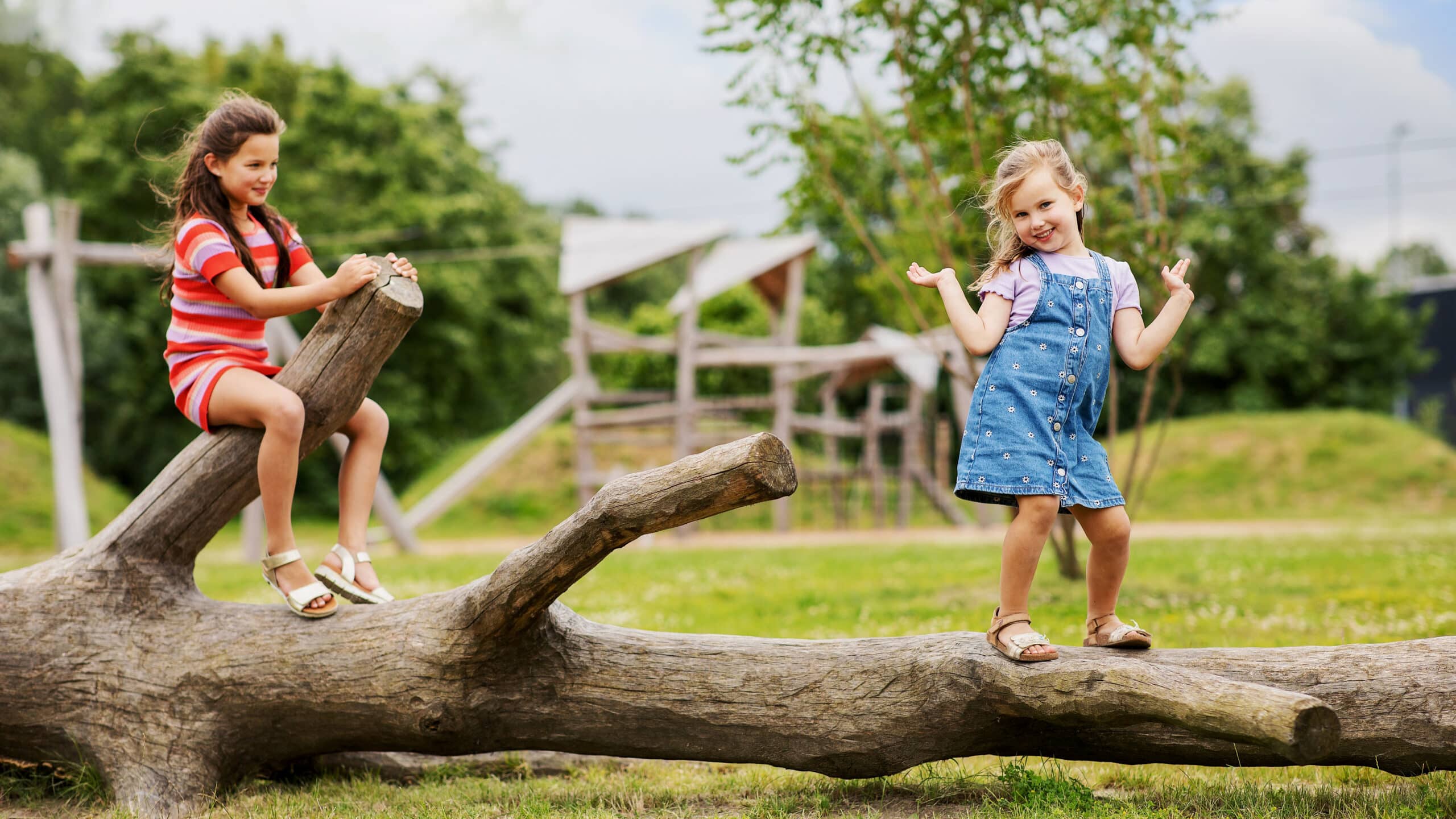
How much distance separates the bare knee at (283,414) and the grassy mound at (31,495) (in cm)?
1697

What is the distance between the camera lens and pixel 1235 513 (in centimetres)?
2106

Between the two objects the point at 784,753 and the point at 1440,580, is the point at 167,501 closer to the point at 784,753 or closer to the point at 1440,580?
the point at 784,753

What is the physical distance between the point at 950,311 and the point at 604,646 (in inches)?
66.1

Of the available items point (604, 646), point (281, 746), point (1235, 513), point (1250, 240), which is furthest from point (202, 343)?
point (1250, 240)

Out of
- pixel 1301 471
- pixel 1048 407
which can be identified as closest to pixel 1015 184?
pixel 1048 407

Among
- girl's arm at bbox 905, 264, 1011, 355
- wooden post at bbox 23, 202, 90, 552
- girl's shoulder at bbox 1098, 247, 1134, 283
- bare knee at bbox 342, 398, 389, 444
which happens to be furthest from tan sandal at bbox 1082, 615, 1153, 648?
wooden post at bbox 23, 202, 90, 552

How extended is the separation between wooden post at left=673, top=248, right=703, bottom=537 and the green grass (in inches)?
128

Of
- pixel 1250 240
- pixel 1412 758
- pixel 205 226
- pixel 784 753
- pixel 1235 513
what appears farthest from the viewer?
pixel 1250 240

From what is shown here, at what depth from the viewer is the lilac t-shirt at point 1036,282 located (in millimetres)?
3621

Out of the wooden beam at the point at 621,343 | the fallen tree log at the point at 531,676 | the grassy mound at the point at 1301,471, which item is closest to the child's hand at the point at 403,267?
the fallen tree log at the point at 531,676

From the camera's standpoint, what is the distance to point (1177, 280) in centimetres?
356

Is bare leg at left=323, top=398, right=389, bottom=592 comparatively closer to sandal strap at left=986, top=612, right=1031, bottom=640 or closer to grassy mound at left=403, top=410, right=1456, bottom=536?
sandal strap at left=986, top=612, right=1031, bottom=640

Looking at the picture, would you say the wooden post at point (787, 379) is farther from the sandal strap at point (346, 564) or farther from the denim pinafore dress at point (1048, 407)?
the denim pinafore dress at point (1048, 407)

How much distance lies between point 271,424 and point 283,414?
61mm
